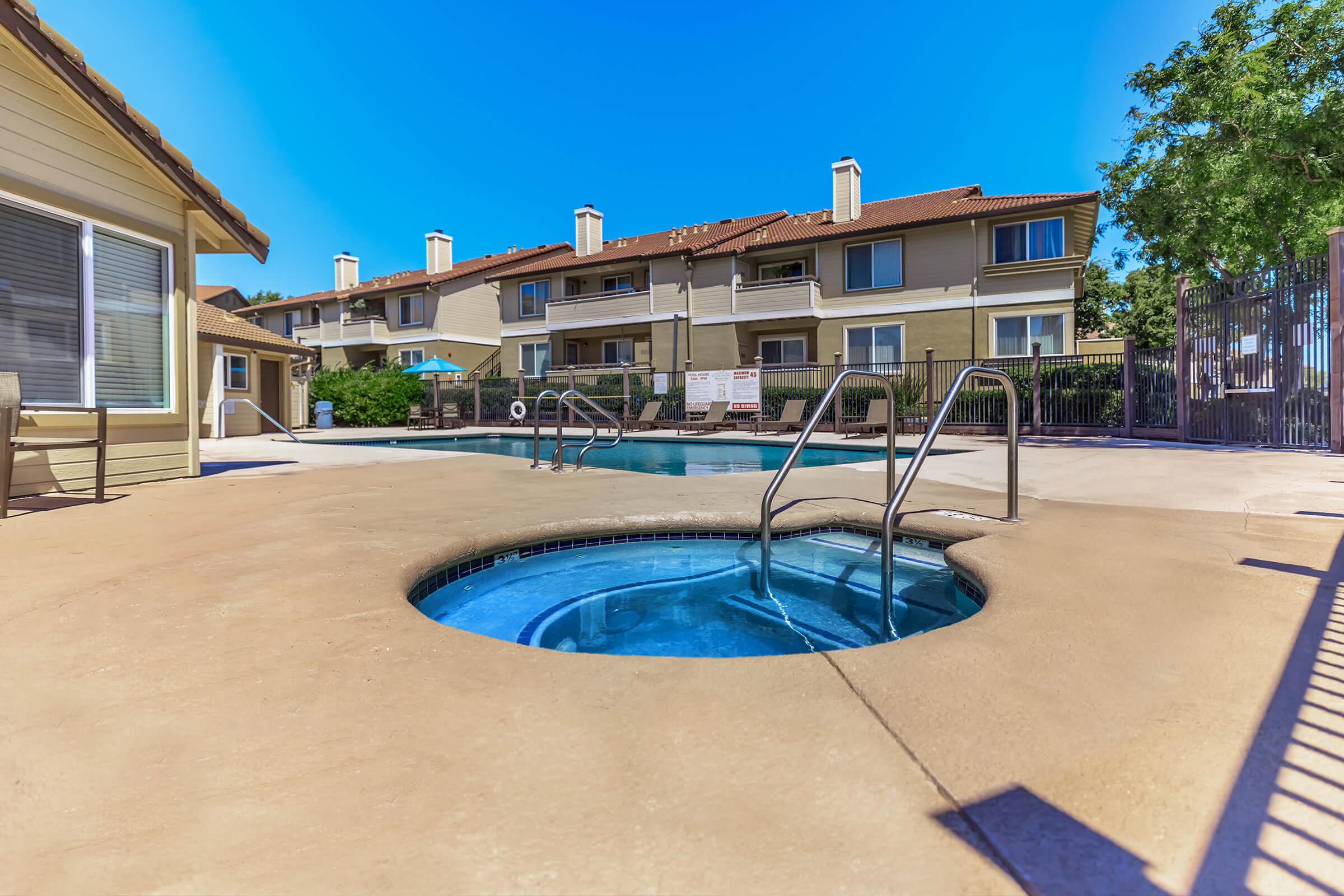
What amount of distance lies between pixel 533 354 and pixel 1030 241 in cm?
1894

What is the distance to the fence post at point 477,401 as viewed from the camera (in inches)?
949

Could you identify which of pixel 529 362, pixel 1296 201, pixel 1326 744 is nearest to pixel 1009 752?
pixel 1326 744

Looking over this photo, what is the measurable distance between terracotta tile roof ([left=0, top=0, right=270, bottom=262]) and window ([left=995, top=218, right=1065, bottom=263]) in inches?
752

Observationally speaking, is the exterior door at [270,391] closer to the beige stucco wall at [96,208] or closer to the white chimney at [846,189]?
the beige stucco wall at [96,208]

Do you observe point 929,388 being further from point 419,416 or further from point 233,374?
point 233,374

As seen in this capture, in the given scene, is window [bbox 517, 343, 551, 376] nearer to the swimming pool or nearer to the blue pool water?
the swimming pool

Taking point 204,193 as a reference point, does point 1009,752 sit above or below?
below

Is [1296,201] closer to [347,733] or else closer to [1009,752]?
[1009,752]

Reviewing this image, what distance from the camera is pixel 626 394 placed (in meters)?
19.5

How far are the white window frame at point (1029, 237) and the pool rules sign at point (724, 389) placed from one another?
8.37m

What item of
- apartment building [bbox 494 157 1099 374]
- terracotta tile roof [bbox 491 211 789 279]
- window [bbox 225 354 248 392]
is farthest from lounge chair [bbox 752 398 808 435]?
window [bbox 225 354 248 392]

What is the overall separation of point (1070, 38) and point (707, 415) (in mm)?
20709

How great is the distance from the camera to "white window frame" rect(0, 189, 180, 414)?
579 cm

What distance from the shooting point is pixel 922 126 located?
43.5m
